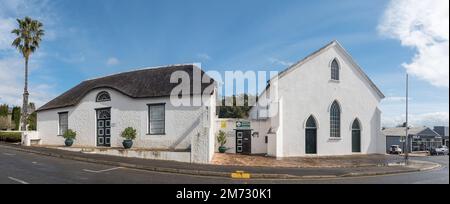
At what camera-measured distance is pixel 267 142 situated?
2562 centimetres

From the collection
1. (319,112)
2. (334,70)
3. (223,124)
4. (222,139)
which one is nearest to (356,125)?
(319,112)

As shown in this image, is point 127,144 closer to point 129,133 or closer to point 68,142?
point 129,133

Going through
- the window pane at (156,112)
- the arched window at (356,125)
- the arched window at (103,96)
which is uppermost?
the arched window at (103,96)

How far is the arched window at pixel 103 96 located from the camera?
24.6 m

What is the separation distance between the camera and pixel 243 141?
26828 millimetres

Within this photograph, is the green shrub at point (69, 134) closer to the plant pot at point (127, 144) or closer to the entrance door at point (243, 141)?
the plant pot at point (127, 144)

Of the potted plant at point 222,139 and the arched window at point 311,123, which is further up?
the arched window at point 311,123

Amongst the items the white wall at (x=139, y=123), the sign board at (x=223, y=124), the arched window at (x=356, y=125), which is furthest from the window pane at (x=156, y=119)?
the arched window at (x=356, y=125)

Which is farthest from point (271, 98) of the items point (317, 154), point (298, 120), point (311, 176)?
point (311, 176)

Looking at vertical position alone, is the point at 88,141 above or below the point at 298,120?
below

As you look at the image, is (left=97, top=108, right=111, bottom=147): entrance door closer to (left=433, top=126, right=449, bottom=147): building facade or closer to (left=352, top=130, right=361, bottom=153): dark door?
(left=352, top=130, right=361, bottom=153): dark door

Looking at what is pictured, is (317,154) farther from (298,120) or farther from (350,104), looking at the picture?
(350,104)

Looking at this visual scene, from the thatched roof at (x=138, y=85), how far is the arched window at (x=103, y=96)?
51cm

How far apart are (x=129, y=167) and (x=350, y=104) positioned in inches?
781
